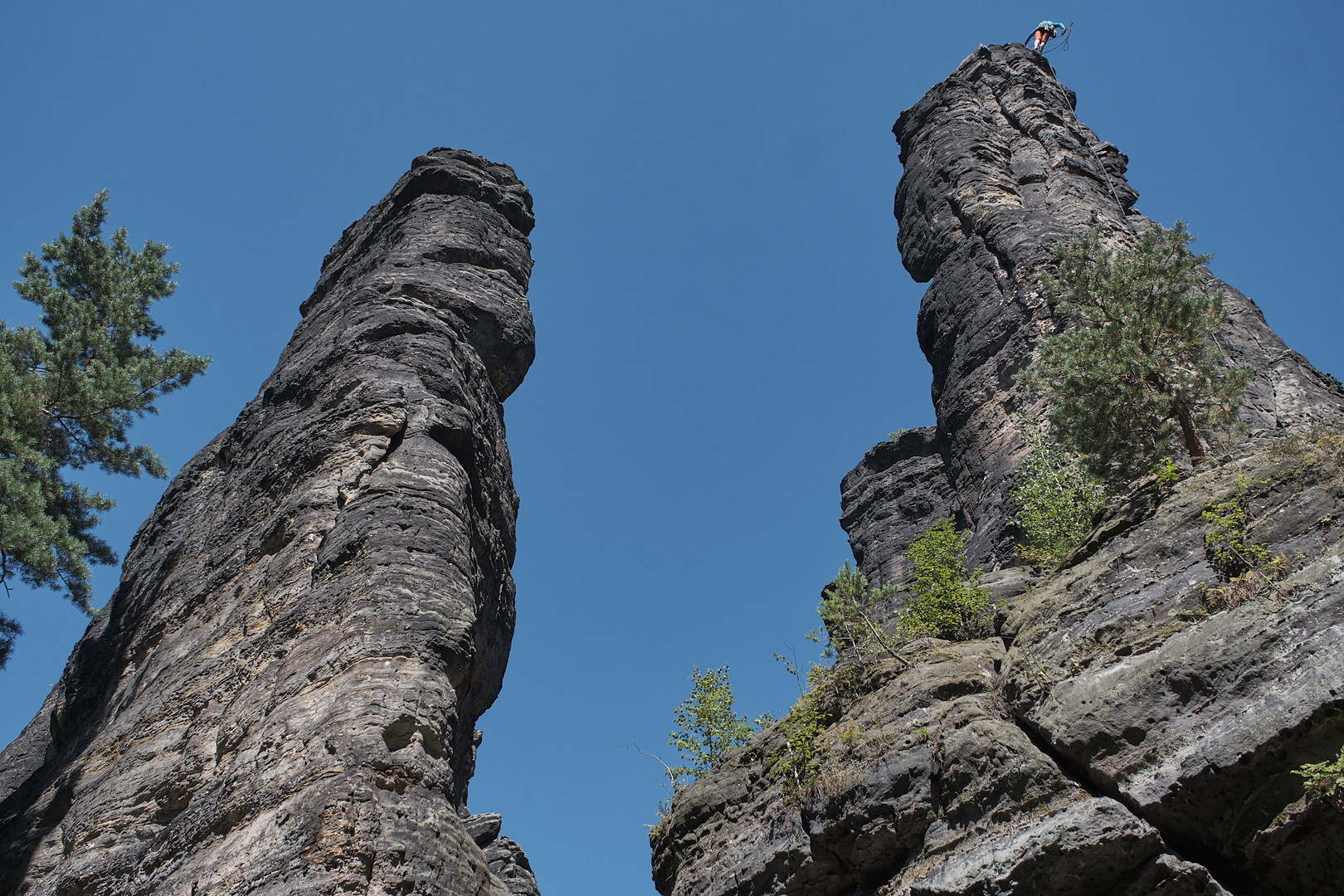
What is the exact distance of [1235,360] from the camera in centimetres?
2266

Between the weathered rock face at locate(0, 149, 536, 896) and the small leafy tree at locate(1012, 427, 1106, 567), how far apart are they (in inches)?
423

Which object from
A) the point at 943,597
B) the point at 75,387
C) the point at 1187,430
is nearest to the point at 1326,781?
the point at 943,597

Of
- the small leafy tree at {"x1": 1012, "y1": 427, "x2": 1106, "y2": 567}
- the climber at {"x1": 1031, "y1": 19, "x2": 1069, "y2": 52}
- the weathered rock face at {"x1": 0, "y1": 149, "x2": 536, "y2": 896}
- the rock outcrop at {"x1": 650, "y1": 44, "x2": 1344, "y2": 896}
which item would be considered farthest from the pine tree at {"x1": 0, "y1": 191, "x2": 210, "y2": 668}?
the climber at {"x1": 1031, "y1": 19, "x2": 1069, "y2": 52}

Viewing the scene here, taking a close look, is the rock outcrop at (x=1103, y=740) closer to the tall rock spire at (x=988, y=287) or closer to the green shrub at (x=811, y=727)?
the green shrub at (x=811, y=727)

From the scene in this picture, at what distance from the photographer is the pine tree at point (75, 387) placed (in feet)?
55.6

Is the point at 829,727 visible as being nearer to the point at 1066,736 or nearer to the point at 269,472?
the point at 1066,736

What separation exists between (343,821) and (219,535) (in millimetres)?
10191

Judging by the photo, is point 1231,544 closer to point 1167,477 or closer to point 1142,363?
point 1167,477

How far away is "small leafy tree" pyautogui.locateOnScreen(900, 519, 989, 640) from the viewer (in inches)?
563

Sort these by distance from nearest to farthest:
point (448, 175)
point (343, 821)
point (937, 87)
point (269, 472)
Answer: point (343, 821), point (269, 472), point (448, 175), point (937, 87)

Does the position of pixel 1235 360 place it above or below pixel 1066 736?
above

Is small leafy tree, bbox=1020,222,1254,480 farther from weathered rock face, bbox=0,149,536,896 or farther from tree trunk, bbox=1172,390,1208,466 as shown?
weathered rock face, bbox=0,149,536,896

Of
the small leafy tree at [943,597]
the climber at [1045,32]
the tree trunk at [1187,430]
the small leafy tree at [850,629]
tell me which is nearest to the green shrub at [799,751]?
the small leafy tree at [850,629]

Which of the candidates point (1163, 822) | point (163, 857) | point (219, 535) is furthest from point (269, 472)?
point (1163, 822)
